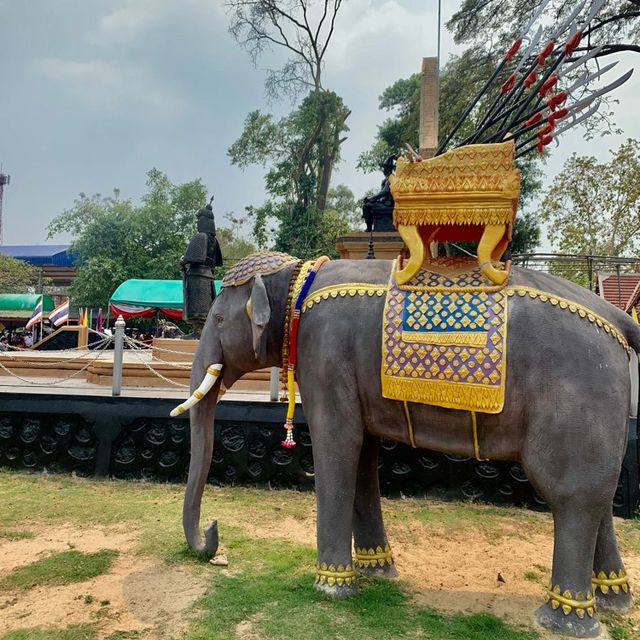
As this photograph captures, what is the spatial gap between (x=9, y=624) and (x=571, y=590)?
10.8 feet

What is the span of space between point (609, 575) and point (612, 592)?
0.11m

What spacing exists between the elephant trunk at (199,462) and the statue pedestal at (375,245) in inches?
213

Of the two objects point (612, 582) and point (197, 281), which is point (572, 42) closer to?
point (612, 582)

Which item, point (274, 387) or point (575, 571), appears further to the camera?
point (274, 387)

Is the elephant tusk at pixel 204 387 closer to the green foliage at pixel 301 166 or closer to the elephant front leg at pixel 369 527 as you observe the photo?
the elephant front leg at pixel 369 527

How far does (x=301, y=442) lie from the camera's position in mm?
6746

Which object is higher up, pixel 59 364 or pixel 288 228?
pixel 288 228

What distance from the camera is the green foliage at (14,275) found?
115ft

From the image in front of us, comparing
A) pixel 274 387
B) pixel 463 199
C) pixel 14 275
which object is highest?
pixel 14 275

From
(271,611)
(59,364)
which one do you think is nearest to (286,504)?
(271,611)

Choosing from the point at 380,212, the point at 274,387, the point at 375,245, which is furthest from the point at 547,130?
the point at 380,212

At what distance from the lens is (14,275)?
35531 millimetres

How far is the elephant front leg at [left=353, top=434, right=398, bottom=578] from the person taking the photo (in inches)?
166

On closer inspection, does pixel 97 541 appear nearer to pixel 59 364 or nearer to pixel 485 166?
pixel 485 166
